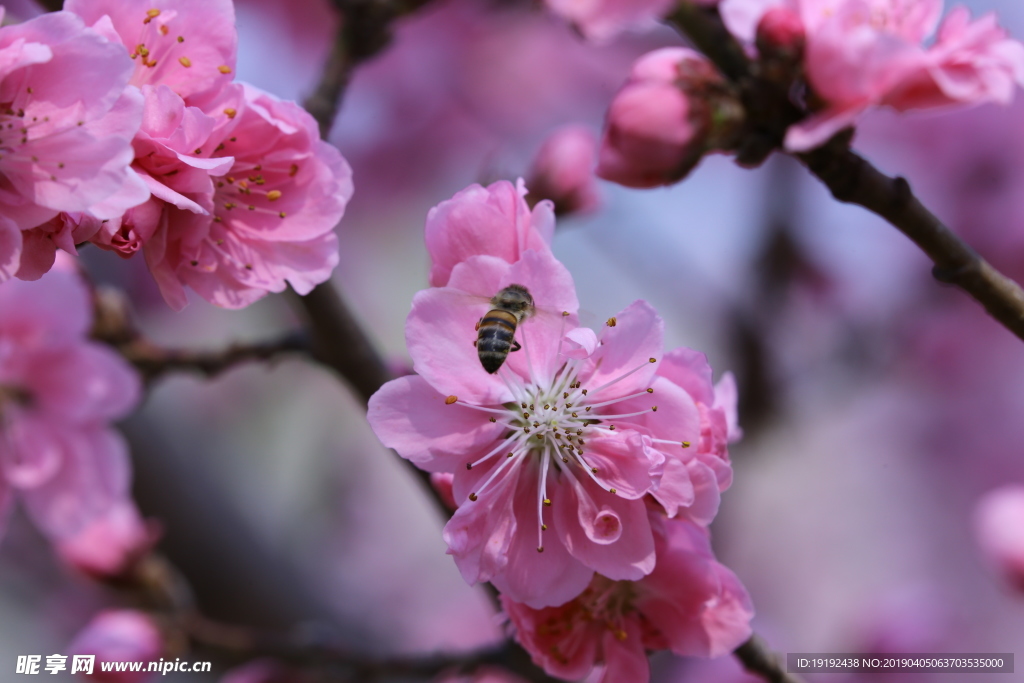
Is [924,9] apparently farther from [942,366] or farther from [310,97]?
[942,366]

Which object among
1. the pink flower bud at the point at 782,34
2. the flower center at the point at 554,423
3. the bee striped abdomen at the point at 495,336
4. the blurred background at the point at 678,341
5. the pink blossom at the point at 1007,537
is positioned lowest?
the blurred background at the point at 678,341

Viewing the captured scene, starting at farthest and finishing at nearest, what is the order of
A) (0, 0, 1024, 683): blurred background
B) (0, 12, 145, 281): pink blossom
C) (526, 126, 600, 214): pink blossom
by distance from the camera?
(0, 0, 1024, 683): blurred background, (526, 126, 600, 214): pink blossom, (0, 12, 145, 281): pink blossom

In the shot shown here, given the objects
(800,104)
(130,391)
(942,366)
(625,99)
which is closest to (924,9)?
(800,104)

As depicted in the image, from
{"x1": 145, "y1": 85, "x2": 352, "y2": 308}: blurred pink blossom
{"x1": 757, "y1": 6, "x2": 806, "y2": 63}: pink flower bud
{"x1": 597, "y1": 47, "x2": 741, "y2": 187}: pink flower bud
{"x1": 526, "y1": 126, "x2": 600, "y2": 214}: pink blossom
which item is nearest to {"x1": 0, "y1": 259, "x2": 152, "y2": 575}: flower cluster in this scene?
{"x1": 145, "y1": 85, "x2": 352, "y2": 308}: blurred pink blossom

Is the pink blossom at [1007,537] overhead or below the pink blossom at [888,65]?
below

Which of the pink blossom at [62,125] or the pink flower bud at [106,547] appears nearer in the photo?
the pink blossom at [62,125]

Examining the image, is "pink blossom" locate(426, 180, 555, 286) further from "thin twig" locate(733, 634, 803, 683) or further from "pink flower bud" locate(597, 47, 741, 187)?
"thin twig" locate(733, 634, 803, 683)

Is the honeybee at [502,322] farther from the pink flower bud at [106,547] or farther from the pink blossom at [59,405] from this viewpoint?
the pink flower bud at [106,547]

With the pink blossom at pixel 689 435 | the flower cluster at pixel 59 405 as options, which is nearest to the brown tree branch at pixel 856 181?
the pink blossom at pixel 689 435
